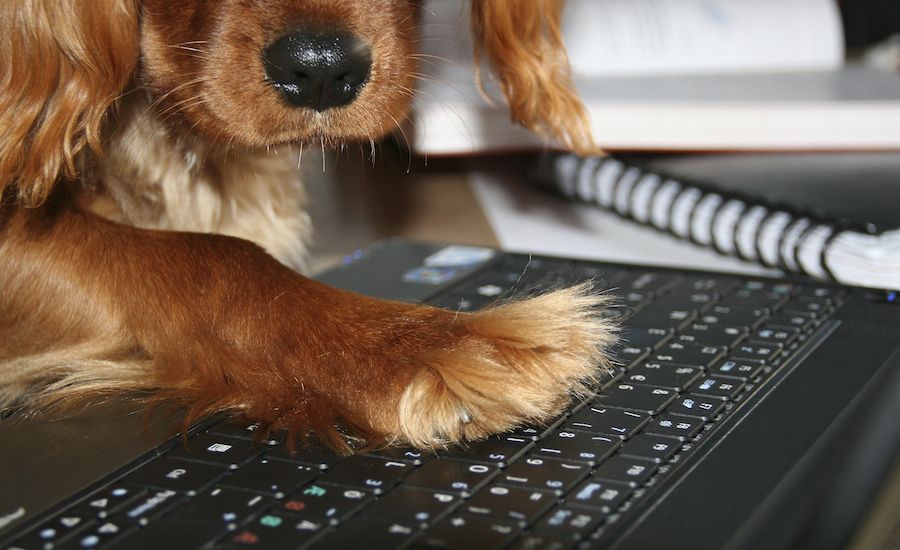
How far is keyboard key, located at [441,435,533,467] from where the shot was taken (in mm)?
626

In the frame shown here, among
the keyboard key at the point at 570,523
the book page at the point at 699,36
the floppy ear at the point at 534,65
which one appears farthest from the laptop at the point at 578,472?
the book page at the point at 699,36

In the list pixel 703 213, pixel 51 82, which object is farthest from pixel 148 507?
pixel 703 213

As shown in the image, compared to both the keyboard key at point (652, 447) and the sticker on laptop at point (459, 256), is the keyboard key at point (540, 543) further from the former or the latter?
the sticker on laptop at point (459, 256)

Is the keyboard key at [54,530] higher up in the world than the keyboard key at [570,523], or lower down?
lower down

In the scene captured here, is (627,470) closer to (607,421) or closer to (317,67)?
(607,421)

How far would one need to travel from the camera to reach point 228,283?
77cm

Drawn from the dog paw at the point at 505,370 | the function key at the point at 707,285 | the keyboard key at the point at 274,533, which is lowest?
the keyboard key at the point at 274,533

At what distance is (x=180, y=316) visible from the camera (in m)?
0.76

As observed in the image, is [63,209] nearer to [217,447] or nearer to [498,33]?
[217,447]

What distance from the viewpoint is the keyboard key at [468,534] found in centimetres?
52

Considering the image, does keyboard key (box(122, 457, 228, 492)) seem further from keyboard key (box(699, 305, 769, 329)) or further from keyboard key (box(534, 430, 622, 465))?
keyboard key (box(699, 305, 769, 329))

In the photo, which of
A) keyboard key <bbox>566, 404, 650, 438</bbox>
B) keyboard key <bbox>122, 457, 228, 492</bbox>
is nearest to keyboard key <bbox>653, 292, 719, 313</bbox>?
keyboard key <bbox>566, 404, 650, 438</bbox>

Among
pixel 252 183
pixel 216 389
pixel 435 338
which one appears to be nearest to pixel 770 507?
pixel 435 338

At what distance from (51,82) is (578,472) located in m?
0.45
